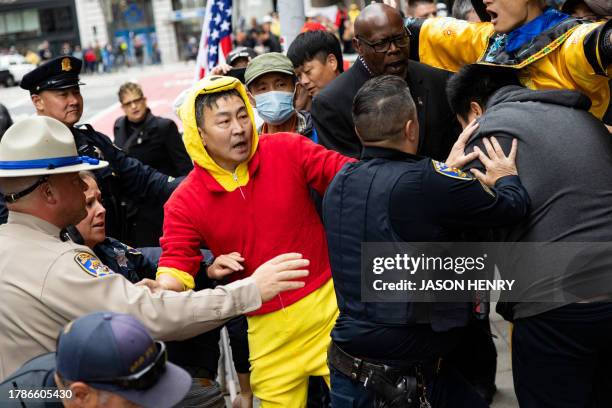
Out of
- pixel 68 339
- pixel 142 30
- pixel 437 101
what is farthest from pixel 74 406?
pixel 142 30

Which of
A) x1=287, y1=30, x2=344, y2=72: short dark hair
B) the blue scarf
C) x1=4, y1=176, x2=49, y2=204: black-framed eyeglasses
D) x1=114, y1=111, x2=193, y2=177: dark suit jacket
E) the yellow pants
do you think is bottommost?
the yellow pants

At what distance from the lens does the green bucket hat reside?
4.45 m

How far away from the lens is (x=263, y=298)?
2768 millimetres

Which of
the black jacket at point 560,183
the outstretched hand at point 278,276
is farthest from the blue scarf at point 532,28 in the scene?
the outstretched hand at point 278,276

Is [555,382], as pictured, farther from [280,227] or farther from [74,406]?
[74,406]

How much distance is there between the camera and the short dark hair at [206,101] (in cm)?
341

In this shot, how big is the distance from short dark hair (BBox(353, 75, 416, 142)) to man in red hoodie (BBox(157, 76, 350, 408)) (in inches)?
22.1

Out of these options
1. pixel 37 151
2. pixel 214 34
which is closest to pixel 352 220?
pixel 37 151

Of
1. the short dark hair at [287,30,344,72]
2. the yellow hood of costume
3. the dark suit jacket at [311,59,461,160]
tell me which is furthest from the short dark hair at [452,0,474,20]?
the yellow hood of costume

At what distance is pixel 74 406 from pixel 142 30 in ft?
166

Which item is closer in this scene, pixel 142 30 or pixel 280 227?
pixel 280 227

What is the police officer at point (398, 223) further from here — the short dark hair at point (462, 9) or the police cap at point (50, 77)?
the short dark hair at point (462, 9)

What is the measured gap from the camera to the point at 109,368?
201cm

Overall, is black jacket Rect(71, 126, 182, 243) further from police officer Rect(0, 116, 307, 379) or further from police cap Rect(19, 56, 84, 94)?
police officer Rect(0, 116, 307, 379)
